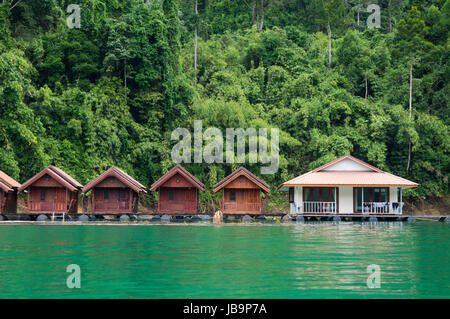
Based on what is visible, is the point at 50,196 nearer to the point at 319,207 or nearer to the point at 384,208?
the point at 319,207

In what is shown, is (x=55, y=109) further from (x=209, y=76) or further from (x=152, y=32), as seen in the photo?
(x=209, y=76)

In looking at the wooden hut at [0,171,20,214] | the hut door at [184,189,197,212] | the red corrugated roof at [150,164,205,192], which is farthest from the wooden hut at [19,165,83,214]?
the hut door at [184,189,197,212]

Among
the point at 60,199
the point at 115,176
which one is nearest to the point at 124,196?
the point at 115,176

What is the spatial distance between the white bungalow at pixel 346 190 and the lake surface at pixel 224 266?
45.7 ft

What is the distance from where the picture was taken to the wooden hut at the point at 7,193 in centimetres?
4062

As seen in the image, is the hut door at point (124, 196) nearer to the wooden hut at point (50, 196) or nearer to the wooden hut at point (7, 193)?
the wooden hut at point (50, 196)

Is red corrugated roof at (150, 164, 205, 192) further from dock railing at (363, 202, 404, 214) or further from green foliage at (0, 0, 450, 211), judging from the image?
dock railing at (363, 202, 404, 214)

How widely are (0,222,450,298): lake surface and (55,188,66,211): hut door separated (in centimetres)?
1571

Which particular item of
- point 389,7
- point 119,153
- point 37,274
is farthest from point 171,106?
point 37,274

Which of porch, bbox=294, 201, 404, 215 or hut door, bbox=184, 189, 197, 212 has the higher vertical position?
hut door, bbox=184, 189, 197, 212

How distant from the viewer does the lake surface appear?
13234mm

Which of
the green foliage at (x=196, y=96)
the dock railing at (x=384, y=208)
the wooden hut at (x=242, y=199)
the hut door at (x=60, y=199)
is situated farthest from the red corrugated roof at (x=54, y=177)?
the dock railing at (x=384, y=208)

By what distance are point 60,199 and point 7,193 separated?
353 centimetres

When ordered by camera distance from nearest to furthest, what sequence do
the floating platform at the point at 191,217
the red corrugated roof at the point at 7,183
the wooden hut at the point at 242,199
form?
1. the red corrugated roof at the point at 7,183
2. the floating platform at the point at 191,217
3. the wooden hut at the point at 242,199
